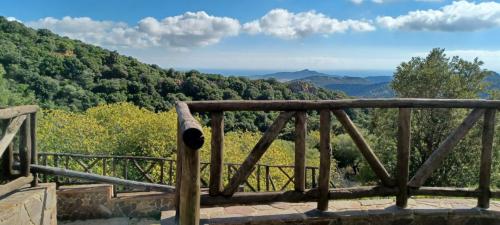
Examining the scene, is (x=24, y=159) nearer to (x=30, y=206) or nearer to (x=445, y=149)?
(x=30, y=206)

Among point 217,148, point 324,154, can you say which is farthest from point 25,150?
point 324,154

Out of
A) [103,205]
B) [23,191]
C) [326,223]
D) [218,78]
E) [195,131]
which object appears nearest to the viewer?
A: [195,131]

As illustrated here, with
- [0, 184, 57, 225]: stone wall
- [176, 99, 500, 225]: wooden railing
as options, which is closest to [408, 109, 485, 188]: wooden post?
[176, 99, 500, 225]: wooden railing

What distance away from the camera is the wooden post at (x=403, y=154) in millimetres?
3492

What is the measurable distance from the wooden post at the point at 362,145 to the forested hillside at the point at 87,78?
19657mm

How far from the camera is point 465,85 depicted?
47.9 feet

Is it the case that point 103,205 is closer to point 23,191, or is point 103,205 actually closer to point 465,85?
point 23,191

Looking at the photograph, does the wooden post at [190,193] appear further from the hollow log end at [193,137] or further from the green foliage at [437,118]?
the green foliage at [437,118]

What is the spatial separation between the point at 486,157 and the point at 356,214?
4.05 feet

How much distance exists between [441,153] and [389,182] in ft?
1.62

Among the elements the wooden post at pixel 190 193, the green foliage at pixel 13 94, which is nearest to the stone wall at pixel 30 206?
the wooden post at pixel 190 193

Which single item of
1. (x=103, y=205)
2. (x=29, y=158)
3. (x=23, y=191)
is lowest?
(x=103, y=205)

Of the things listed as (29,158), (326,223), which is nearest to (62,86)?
(29,158)

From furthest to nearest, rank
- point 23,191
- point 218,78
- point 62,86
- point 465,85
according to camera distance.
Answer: point 218,78
point 62,86
point 465,85
point 23,191
